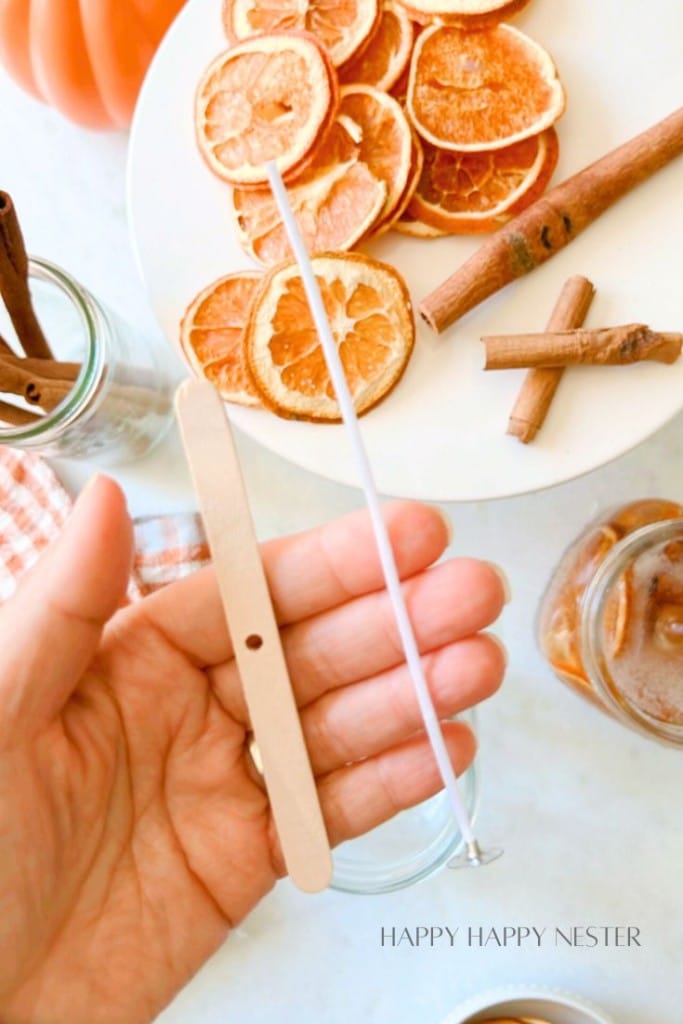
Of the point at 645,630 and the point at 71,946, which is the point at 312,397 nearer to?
the point at 645,630

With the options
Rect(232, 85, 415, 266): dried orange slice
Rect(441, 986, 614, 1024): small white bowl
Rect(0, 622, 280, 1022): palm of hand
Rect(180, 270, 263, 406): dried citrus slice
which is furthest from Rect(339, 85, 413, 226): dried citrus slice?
Rect(441, 986, 614, 1024): small white bowl

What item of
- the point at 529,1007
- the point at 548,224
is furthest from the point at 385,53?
the point at 529,1007

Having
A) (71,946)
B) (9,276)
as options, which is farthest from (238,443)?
(71,946)

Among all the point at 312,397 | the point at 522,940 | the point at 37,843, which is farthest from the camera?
the point at 522,940

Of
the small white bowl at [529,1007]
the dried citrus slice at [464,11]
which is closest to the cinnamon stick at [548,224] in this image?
the dried citrus slice at [464,11]

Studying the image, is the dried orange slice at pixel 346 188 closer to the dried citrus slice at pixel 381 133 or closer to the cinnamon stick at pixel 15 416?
the dried citrus slice at pixel 381 133

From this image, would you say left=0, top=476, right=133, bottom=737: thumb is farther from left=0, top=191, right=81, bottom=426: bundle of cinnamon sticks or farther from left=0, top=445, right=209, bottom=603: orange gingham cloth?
left=0, top=445, right=209, bottom=603: orange gingham cloth

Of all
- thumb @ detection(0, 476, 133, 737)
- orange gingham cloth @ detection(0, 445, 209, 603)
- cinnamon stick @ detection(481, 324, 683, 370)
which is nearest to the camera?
thumb @ detection(0, 476, 133, 737)

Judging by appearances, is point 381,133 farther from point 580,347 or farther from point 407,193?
point 580,347
